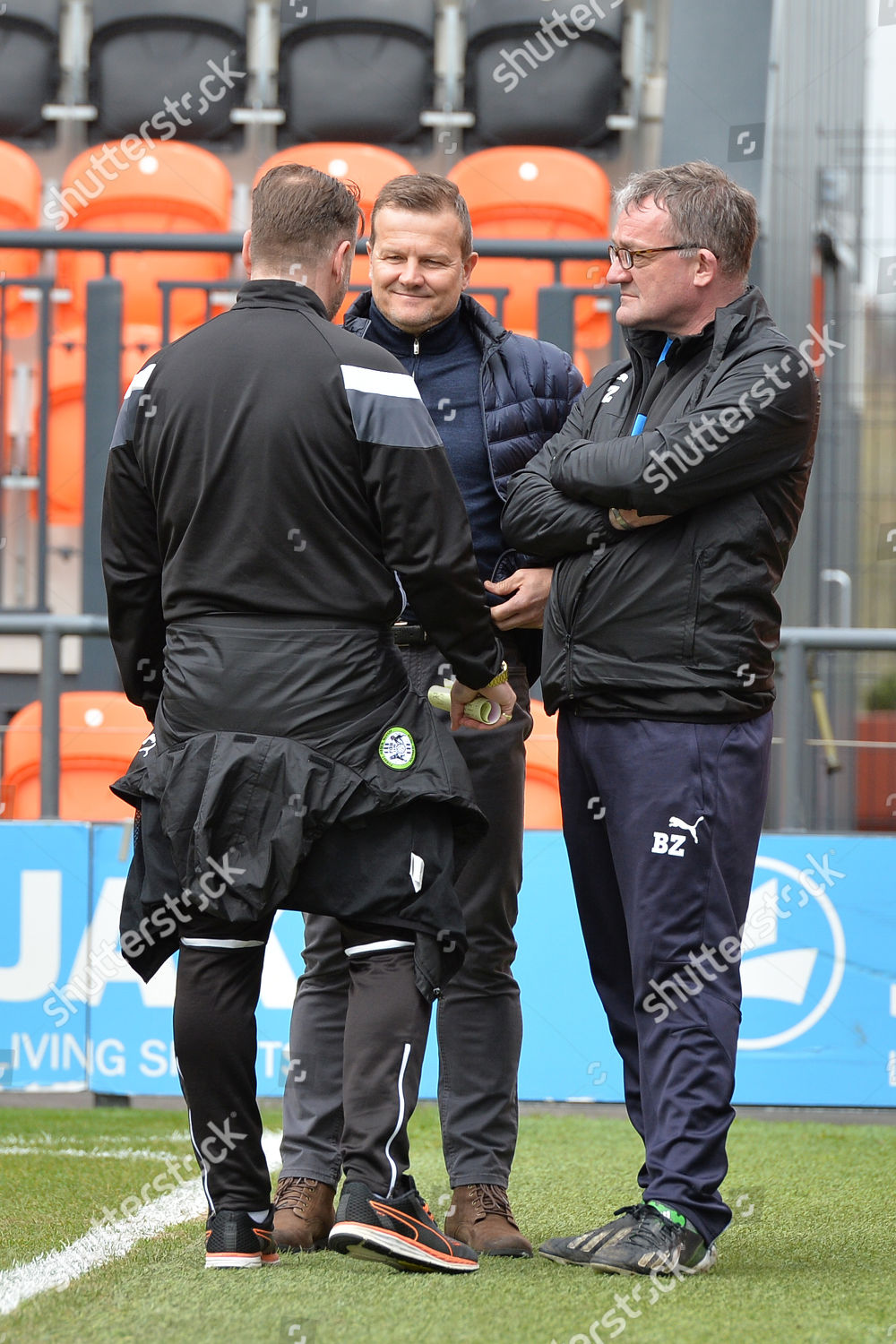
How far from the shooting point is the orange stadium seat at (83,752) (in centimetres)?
491

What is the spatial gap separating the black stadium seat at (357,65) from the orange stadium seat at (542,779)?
4.34 m

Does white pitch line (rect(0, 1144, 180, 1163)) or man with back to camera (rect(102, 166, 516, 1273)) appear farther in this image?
white pitch line (rect(0, 1144, 180, 1163))

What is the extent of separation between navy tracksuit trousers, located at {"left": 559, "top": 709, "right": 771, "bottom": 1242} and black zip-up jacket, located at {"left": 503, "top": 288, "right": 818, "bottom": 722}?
2.1 inches

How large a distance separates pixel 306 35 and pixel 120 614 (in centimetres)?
658

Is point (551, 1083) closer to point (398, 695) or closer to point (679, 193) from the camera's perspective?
point (398, 695)

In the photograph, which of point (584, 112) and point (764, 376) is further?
point (584, 112)

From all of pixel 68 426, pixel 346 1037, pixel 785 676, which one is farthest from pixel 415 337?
pixel 68 426

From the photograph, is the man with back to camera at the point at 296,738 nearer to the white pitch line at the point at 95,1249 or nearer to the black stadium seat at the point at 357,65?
the white pitch line at the point at 95,1249

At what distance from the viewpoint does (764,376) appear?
2383 millimetres

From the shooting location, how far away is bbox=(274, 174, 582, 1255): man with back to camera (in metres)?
2.65

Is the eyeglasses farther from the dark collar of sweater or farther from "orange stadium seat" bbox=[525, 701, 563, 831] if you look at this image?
"orange stadium seat" bbox=[525, 701, 563, 831]

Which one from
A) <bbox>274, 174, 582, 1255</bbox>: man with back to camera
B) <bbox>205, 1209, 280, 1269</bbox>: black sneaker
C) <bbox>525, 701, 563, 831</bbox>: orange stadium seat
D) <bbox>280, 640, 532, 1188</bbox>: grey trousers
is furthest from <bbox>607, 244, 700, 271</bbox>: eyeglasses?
<bbox>525, 701, 563, 831</bbox>: orange stadium seat

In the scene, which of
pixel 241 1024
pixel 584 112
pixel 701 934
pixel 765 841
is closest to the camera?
pixel 241 1024

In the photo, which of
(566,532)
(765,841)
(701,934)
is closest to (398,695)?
(566,532)
